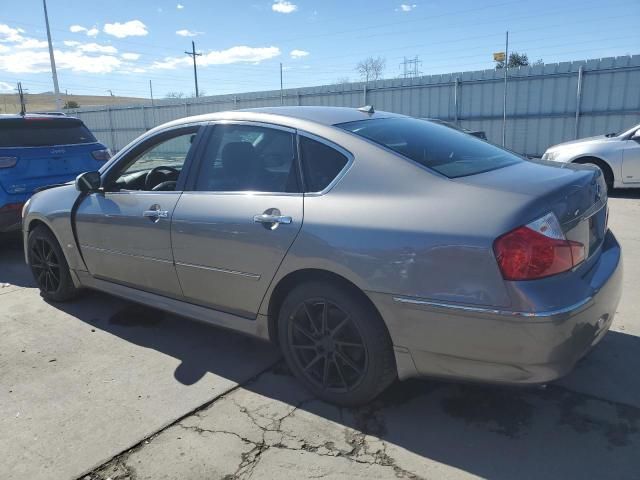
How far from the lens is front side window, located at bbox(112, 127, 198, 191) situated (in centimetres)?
371

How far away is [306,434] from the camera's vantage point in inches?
107

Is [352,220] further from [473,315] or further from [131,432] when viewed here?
[131,432]

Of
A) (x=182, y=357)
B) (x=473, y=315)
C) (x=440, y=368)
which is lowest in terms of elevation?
(x=182, y=357)

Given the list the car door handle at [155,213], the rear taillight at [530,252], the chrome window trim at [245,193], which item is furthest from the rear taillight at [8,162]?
the rear taillight at [530,252]

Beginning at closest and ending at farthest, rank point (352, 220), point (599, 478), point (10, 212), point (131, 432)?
point (599, 478) → point (352, 220) → point (131, 432) → point (10, 212)

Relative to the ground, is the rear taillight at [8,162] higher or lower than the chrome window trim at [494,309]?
higher

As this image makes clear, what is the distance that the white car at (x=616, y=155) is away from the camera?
9.17 metres

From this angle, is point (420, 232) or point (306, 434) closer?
point (420, 232)

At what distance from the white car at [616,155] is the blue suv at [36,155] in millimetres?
7745

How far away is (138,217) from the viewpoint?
366cm

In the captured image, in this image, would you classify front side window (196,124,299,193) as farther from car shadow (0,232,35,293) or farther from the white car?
the white car

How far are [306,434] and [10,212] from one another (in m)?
5.24

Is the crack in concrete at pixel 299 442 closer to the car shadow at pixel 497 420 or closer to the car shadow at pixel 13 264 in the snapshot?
the car shadow at pixel 497 420

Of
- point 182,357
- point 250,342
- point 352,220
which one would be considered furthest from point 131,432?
point 352,220
